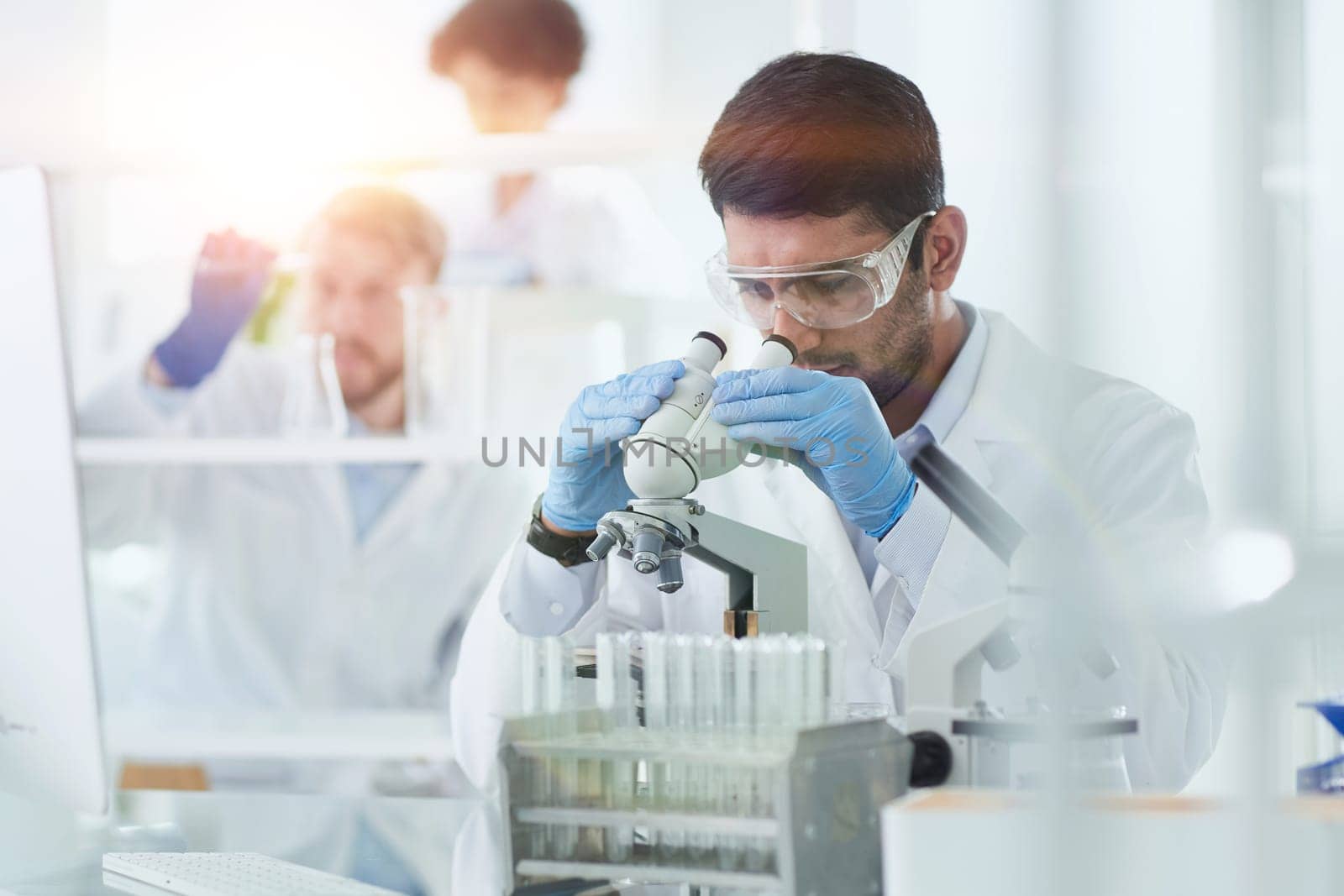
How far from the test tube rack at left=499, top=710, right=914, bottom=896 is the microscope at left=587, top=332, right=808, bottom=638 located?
20 cm

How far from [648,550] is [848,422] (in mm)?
410

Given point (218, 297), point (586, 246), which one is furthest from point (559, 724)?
point (218, 297)

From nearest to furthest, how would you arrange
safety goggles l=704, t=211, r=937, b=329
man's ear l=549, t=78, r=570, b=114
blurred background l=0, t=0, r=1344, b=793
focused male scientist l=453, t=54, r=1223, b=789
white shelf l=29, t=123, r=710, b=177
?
blurred background l=0, t=0, r=1344, b=793, focused male scientist l=453, t=54, r=1223, b=789, safety goggles l=704, t=211, r=937, b=329, white shelf l=29, t=123, r=710, b=177, man's ear l=549, t=78, r=570, b=114

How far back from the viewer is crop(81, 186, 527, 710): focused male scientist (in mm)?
3029

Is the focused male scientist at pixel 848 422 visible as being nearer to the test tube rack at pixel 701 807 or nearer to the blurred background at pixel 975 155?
the blurred background at pixel 975 155

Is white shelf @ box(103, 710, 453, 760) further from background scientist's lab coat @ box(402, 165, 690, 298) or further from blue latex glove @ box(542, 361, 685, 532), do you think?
blue latex glove @ box(542, 361, 685, 532)

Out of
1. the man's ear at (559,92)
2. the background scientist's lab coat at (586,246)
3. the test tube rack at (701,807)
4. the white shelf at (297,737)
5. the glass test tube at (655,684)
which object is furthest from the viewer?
the man's ear at (559,92)

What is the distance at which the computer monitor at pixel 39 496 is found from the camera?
1036 millimetres

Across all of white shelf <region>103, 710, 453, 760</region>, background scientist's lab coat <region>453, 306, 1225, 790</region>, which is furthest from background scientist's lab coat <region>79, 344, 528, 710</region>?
background scientist's lab coat <region>453, 306, 1225, 790</region>

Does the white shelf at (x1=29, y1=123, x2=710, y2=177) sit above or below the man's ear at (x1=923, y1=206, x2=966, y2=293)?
above

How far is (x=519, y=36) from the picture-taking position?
3.20m

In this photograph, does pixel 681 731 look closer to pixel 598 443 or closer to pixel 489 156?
pixel 598 443

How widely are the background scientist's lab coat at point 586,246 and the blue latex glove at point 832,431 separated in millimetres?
1556

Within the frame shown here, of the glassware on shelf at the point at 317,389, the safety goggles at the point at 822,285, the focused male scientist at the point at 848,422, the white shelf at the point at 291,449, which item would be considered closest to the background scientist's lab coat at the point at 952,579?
the focused male scientist at the point at 848,422
